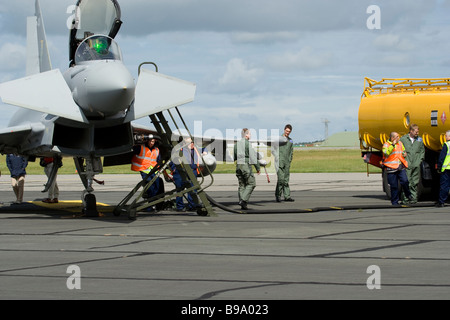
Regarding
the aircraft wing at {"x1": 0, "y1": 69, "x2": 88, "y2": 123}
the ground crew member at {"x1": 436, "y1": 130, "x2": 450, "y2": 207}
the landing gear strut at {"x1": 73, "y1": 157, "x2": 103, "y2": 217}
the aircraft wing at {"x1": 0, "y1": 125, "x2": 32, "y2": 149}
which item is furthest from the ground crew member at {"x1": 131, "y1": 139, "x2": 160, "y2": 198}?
the ground crew member at {"x1": 436, "y1": 130, "x2": 450, "y2": 207}

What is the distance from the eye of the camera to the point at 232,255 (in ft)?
31.2

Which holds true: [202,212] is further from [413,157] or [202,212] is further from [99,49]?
[413,157]

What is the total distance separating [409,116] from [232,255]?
1099 cm

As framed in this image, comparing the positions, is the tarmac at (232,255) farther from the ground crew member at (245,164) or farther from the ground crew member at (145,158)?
the ground crew member at (145,158)

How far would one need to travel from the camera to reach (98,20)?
47.6 ft

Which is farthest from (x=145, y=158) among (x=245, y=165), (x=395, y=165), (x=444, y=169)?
(x=444, y=169)

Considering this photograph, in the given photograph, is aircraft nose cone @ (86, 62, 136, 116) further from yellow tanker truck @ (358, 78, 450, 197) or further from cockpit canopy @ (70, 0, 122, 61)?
yellow tanker truck @ (358, 78, 450, 197)

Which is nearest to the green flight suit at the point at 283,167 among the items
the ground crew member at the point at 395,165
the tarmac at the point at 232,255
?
the tarmac at the point at 232,255

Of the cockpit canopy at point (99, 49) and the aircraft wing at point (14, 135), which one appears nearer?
the cockpit canopy at point (99, 49)

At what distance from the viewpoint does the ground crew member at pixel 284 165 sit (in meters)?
19.2

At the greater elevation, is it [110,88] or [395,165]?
[110,88]

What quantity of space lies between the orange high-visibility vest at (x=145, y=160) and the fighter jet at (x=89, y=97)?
156cm
